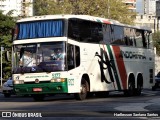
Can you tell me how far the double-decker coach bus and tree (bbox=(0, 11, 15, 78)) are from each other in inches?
1276

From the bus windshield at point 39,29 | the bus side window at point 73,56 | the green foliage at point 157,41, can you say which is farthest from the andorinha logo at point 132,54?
the green foliage at point 157,41

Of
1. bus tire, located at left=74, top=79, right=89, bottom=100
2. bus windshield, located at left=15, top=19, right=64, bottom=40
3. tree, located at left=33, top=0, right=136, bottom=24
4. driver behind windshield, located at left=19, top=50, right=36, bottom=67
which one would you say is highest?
tree, located at left=33, top=0, right=136, bottom=24

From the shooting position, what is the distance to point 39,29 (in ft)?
83.2

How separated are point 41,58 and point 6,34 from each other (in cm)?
4109

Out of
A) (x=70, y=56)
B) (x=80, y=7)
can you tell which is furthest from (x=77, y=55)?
(x=80, y=7)

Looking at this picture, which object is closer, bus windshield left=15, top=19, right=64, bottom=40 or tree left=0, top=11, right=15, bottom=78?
bus windshield left=15, top=19, right=64, bottom=40

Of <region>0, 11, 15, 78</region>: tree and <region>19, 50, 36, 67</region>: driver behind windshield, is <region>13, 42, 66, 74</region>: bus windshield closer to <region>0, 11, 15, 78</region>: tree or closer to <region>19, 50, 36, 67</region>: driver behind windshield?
<region>19, 50, 36, 67</region>: driver behind windshield

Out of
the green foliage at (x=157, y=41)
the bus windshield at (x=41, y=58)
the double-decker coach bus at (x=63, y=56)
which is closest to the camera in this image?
the bus windshield at (x=41, y=58)

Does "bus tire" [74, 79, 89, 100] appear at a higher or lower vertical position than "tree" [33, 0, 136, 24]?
lower

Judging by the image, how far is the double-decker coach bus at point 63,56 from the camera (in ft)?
80.6

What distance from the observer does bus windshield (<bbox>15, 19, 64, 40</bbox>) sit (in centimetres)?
2492

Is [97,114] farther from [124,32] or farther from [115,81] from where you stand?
[124,32]

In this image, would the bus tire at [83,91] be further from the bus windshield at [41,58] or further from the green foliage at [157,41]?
the green foliage at [157,41]

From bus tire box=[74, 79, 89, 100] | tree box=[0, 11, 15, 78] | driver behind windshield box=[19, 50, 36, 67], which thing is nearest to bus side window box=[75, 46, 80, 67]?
bus tire box=[74, 79, 89, 100]
